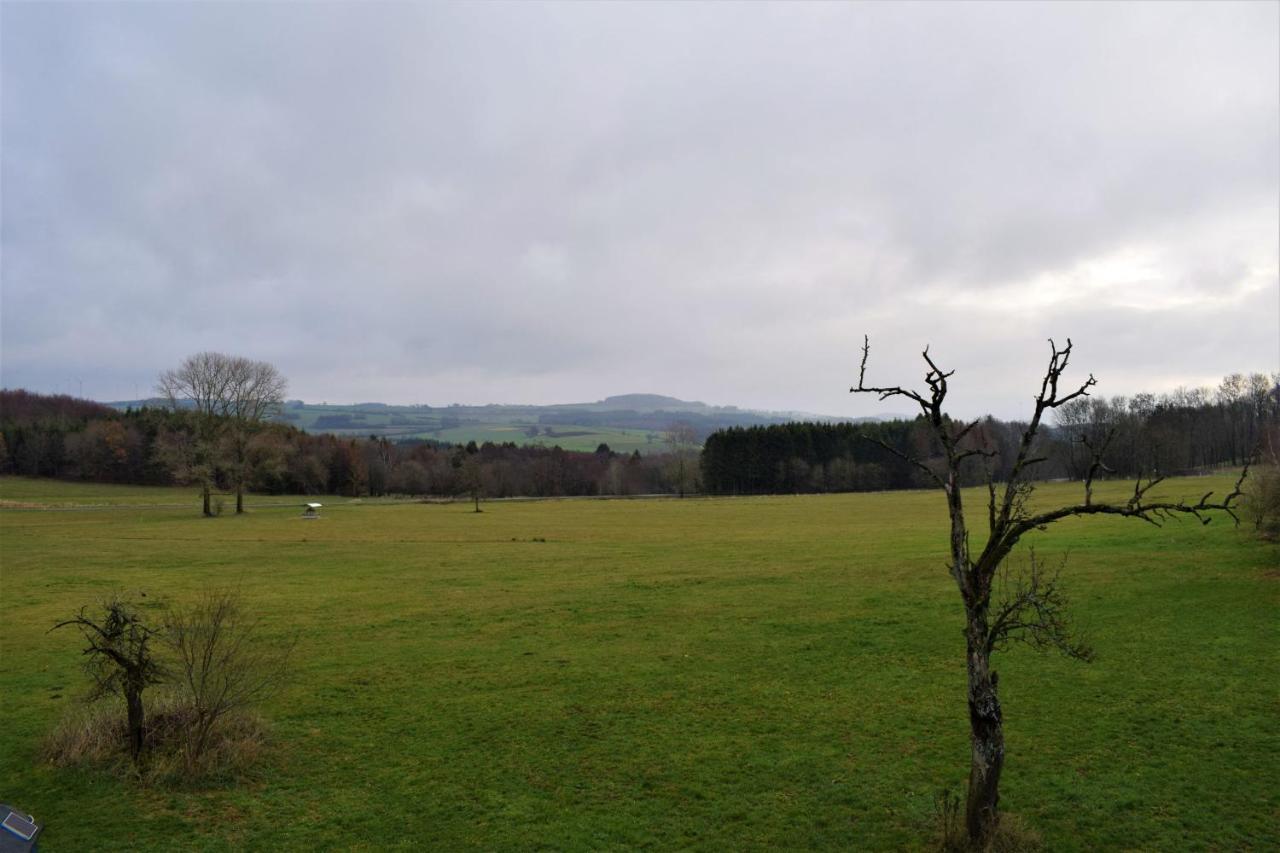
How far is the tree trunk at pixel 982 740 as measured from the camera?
8.47 metres

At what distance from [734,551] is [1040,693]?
25.2 meters

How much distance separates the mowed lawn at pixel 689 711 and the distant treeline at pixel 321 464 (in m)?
69.9

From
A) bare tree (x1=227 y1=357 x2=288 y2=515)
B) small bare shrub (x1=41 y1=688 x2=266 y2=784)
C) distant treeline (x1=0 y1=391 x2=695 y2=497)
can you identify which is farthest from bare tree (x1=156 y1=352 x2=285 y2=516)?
small bare shrub (x1=41 y1=688 x2=266 y2=784)

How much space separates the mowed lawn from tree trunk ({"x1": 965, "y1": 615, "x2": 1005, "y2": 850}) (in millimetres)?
1058

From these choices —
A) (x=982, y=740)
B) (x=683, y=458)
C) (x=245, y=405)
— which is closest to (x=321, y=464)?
(x=245, y=405)

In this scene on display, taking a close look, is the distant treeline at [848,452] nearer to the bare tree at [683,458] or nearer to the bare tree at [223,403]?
the bare tree at [683,458]

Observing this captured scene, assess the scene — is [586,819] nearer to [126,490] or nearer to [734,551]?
[734,551]

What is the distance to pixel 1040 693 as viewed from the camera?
15594mm

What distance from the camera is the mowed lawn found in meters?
10.4

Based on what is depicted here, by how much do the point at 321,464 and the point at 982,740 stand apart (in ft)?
423

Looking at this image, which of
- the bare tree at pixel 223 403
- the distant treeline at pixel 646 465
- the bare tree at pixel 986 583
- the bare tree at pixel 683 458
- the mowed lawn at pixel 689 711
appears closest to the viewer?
the bare tree at pixel 986 583

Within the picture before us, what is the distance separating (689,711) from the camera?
1493 cm

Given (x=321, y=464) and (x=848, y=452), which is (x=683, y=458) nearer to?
(x=848, y=452)

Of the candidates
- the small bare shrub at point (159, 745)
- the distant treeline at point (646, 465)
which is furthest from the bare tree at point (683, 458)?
the small bare shrub at point (159, 745)
